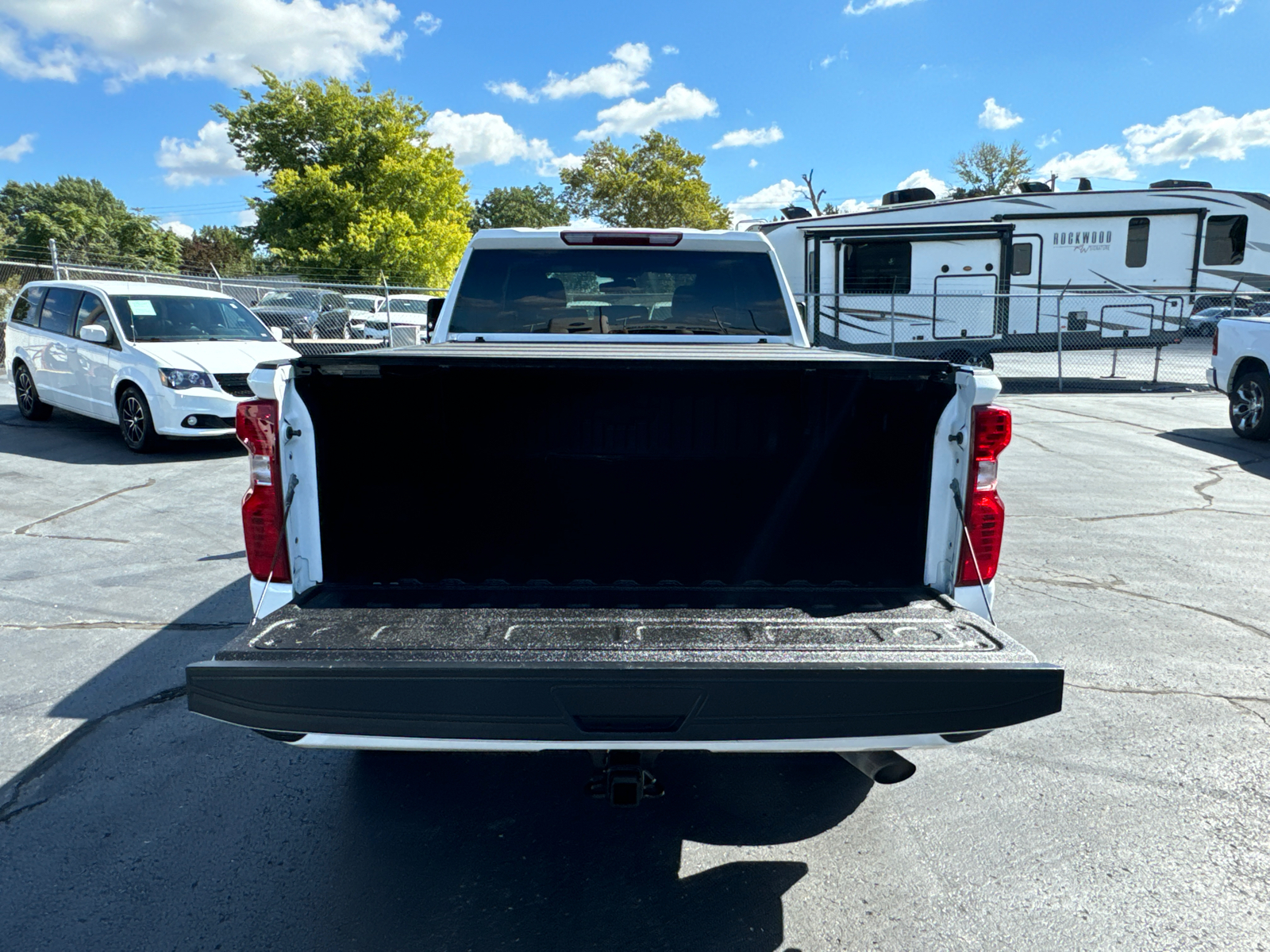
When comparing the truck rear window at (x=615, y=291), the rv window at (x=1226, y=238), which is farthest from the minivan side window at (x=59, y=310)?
the rv window at (x=1226, y=238)

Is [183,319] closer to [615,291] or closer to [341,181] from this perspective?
[615,291]

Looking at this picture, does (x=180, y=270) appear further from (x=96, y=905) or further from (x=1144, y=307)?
(x=96, y=905)

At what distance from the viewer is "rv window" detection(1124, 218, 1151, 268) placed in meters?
17.5

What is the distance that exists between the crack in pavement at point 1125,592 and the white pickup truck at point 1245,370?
253 inches

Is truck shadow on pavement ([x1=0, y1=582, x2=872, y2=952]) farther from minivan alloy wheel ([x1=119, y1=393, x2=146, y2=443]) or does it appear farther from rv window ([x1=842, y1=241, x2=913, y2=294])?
rv window ([x1=842, y1=241, x2=913, y2=294])

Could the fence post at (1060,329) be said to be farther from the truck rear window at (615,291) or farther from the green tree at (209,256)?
the green tree at (209,256)

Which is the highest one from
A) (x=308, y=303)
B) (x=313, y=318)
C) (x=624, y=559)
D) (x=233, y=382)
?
(x=308, y=303)

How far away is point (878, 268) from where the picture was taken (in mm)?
17547

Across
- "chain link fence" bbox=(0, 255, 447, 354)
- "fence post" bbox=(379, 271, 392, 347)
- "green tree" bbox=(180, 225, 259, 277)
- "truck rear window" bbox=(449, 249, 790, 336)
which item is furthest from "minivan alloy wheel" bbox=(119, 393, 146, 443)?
"green tree" bbox=(180, 225, 259, 277)

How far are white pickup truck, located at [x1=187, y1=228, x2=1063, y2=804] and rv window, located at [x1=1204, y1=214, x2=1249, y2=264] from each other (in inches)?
753

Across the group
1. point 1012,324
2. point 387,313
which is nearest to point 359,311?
point 387,313

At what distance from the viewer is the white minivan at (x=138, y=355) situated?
30.9ft

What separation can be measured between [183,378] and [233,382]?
49 centimetres

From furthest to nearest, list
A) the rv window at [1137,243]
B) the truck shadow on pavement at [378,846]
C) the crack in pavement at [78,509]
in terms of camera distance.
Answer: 1. the rv window at [1137,243]
2. the crack in pavement at [78,509]
3. the truck shadow on pavement at [378,846]
